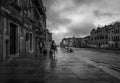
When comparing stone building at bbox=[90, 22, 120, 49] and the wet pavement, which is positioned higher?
stone building at bbox=[90, 22, 120, 49]

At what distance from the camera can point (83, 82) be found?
14.6ft

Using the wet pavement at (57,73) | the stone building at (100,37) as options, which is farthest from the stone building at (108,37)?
the wet pavement at (57,73)

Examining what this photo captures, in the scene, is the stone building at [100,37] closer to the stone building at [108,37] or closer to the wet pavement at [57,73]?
the stone building at [108,37]

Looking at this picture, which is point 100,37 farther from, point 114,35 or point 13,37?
point 13,37

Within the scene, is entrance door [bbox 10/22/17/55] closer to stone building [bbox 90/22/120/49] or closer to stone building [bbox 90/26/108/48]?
stone building [bbox 90/22/120/49]

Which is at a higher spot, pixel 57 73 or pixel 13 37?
pixel 13 37

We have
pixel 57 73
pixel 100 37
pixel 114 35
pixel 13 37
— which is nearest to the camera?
pixel 57 73

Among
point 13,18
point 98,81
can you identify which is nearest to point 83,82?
point 98,81

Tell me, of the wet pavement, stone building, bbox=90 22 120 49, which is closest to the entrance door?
the wet pavement

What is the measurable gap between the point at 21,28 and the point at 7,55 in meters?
4.70

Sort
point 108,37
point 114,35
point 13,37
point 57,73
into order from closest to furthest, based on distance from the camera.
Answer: point 57,73 < point 13,37 < point 114,35 < point 108,37

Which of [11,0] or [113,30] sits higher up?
[113,30]

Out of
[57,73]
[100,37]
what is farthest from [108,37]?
[57,73]

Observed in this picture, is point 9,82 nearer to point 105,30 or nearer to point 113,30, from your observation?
point 113,30
